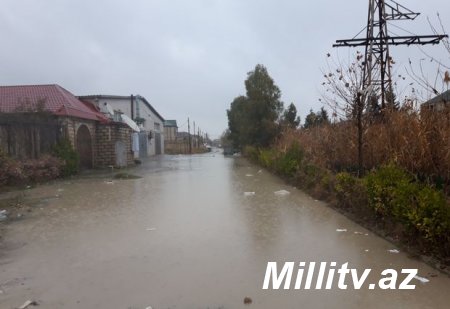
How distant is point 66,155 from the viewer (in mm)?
16891

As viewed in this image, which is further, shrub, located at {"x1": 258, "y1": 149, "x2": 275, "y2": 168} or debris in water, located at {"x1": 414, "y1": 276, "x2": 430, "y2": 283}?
shrub, located at {"x1": 258, "y1": 149, "x2": 275, "y2": 168}

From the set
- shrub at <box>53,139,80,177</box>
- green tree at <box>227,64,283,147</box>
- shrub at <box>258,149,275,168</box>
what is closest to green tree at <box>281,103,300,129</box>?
green tree at <box>227,64,283,147</box>

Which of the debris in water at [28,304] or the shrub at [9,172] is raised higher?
the shrub at [9,172]

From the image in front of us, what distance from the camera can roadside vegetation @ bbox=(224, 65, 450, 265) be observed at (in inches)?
194

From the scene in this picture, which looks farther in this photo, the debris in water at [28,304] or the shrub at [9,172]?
the shrub at [9,172]

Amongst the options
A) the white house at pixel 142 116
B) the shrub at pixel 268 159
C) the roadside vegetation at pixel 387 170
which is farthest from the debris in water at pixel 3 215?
the white house at pixel 142 116

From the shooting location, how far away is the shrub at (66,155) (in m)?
16.6

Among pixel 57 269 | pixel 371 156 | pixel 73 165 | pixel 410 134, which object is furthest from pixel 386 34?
pixel 73 165

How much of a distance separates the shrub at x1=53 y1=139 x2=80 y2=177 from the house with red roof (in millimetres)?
267

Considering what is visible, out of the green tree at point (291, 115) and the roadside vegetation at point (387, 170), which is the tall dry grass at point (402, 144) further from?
the green tree at point (291, 115)

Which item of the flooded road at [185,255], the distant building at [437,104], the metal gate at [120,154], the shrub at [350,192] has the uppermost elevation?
the distant building at [437,104]

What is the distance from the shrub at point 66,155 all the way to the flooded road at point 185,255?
6.99 metres

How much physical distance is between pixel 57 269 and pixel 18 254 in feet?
3.53

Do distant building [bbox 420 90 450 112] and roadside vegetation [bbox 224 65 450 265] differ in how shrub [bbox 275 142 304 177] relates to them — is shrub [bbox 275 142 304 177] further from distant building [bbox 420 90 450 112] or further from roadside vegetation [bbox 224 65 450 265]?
distant building [bbox 420 90 450 112]
